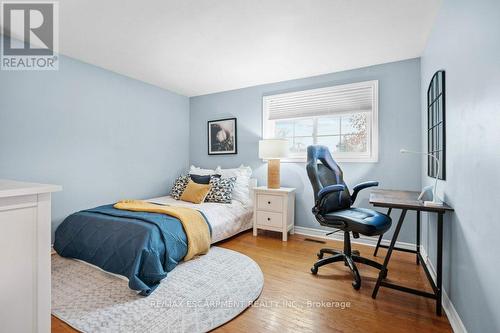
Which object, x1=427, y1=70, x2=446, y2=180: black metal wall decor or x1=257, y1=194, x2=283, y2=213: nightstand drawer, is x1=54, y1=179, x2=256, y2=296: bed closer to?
x1=257, y1=194, x2=283, y2=213: nightstand drawer

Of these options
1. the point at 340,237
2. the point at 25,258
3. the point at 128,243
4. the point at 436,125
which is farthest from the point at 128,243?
the point at 436,125

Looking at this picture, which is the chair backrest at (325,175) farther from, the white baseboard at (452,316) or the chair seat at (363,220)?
the white baseboard at (452,316)

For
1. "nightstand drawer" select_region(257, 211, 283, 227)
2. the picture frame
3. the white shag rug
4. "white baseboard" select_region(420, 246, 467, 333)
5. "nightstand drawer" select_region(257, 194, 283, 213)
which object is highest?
the picture frame

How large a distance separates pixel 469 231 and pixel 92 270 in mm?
2970

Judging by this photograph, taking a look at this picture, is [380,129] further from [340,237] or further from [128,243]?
[128,243]

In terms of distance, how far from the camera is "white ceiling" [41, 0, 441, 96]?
6.42ft

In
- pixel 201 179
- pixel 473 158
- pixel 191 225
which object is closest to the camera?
pixel 473 158

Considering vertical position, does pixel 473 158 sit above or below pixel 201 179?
above

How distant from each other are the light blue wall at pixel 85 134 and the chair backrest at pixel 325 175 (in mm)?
2732

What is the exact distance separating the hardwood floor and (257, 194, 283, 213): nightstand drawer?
0.76m

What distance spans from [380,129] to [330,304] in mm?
2220

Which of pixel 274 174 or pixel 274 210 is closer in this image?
pixel 274 210

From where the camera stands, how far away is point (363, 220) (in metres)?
2.04

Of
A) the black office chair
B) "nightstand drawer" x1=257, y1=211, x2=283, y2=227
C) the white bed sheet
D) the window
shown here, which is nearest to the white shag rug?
the white bed sheet
